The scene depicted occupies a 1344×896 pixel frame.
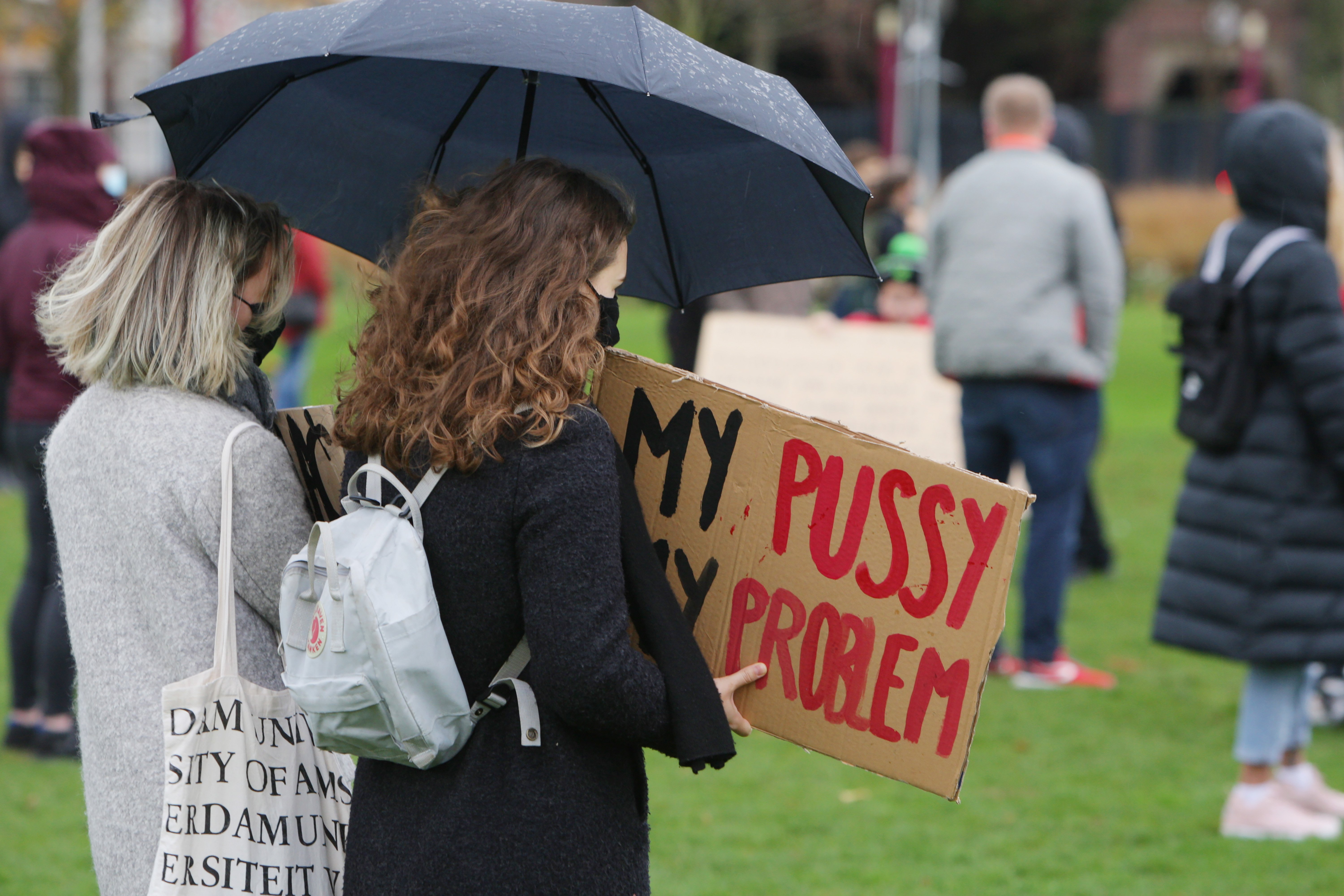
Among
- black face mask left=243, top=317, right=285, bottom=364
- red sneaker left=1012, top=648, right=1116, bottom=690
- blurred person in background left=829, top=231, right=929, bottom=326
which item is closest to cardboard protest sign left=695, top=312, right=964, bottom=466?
blurred person in background left=829, top=231, right=929, bottom=326

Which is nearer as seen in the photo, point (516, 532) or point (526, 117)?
point (516, 532)

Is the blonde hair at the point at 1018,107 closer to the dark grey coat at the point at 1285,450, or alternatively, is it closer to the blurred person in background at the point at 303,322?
the dark grey coat at the point at 1285,450

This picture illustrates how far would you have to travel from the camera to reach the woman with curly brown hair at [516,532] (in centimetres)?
205

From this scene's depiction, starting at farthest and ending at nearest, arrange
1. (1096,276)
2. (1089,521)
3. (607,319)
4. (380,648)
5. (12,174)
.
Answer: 1. (1089,521)
2. (12,174)
3. (1096,276)
4. (607,319)
5. (380,648)

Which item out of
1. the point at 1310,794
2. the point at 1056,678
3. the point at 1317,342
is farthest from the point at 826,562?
the point at 1056,678

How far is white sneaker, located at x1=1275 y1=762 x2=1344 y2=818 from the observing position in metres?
4.71

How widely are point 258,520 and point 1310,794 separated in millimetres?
3715

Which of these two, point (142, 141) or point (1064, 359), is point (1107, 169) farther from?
point (1064, 359)

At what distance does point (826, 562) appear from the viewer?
2.42m

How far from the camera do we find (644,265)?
3.03 metres

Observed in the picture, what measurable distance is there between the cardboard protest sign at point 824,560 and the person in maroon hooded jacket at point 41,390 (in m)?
3.21

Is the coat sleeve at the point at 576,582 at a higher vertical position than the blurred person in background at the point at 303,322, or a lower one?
higher

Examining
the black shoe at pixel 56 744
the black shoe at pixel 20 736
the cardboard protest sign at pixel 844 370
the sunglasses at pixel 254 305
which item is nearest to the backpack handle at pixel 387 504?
the sunglasses at pixel 254 305

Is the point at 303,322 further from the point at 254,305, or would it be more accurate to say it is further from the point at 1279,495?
the point at 254,305
